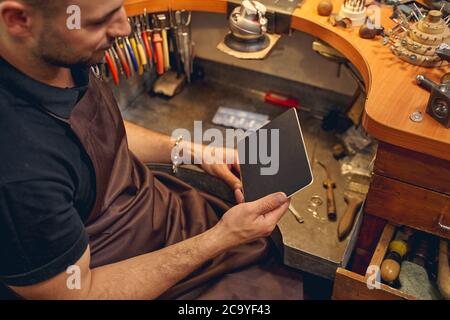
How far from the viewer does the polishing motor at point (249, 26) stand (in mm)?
1497

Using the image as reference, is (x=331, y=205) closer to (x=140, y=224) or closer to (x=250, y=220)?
(x=250, y=220)

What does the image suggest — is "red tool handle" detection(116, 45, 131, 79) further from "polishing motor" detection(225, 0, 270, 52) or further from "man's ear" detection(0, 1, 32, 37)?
"man's ear" detection(0, 1, 32, 37)

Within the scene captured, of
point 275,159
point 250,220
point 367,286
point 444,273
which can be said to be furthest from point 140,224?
point 444,273

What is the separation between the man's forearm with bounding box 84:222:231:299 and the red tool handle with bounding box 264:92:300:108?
0.94 m

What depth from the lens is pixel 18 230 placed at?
94cm

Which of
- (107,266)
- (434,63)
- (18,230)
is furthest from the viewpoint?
(434,63)

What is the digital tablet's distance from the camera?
1272 mm

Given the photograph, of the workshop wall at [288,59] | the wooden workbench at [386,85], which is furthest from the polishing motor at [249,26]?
the workshop wall at [288,59]

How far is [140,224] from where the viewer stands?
1.28 m

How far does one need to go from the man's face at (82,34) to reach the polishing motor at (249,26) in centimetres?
50

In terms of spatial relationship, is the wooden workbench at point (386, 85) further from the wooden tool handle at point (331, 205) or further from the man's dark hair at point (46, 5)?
the man's dark hair at point (46, 5)

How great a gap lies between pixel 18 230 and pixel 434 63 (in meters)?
1.09
